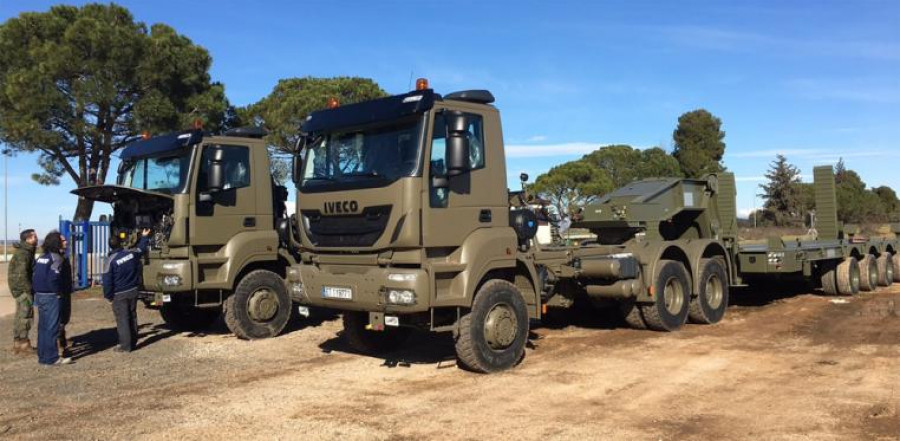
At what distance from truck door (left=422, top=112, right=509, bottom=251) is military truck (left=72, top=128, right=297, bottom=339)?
3.63 metres

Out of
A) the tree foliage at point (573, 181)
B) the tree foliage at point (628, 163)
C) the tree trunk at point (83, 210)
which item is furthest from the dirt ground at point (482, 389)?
the tree foliage at point (628, 163)

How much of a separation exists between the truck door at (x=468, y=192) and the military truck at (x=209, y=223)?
3.63 metres

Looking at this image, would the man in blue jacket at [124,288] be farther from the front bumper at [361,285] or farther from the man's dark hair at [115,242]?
the front bumper at [361,285]

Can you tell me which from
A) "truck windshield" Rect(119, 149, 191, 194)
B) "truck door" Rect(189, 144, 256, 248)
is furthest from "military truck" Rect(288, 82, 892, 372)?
"truck windshield" Rect(119, 149, 191, 194)

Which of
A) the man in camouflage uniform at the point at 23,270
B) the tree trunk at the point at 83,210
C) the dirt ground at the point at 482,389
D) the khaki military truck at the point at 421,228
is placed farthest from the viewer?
the tree trunk at the point at 83,210

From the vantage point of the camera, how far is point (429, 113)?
672 centimetres

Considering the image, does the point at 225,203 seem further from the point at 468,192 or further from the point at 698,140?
the point at 698,140

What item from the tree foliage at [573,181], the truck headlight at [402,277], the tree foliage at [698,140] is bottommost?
the truck headlight at [402,277]

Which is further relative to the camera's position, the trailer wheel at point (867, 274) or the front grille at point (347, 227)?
the trailer wheel at point (867, 274)

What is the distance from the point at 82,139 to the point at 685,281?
16378 mm

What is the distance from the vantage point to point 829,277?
14492 mm

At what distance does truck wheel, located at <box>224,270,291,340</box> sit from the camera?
9617 millimetres

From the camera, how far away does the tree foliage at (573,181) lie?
113 feet

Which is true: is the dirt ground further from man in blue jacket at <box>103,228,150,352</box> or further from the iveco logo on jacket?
the iveco logo on jacket
